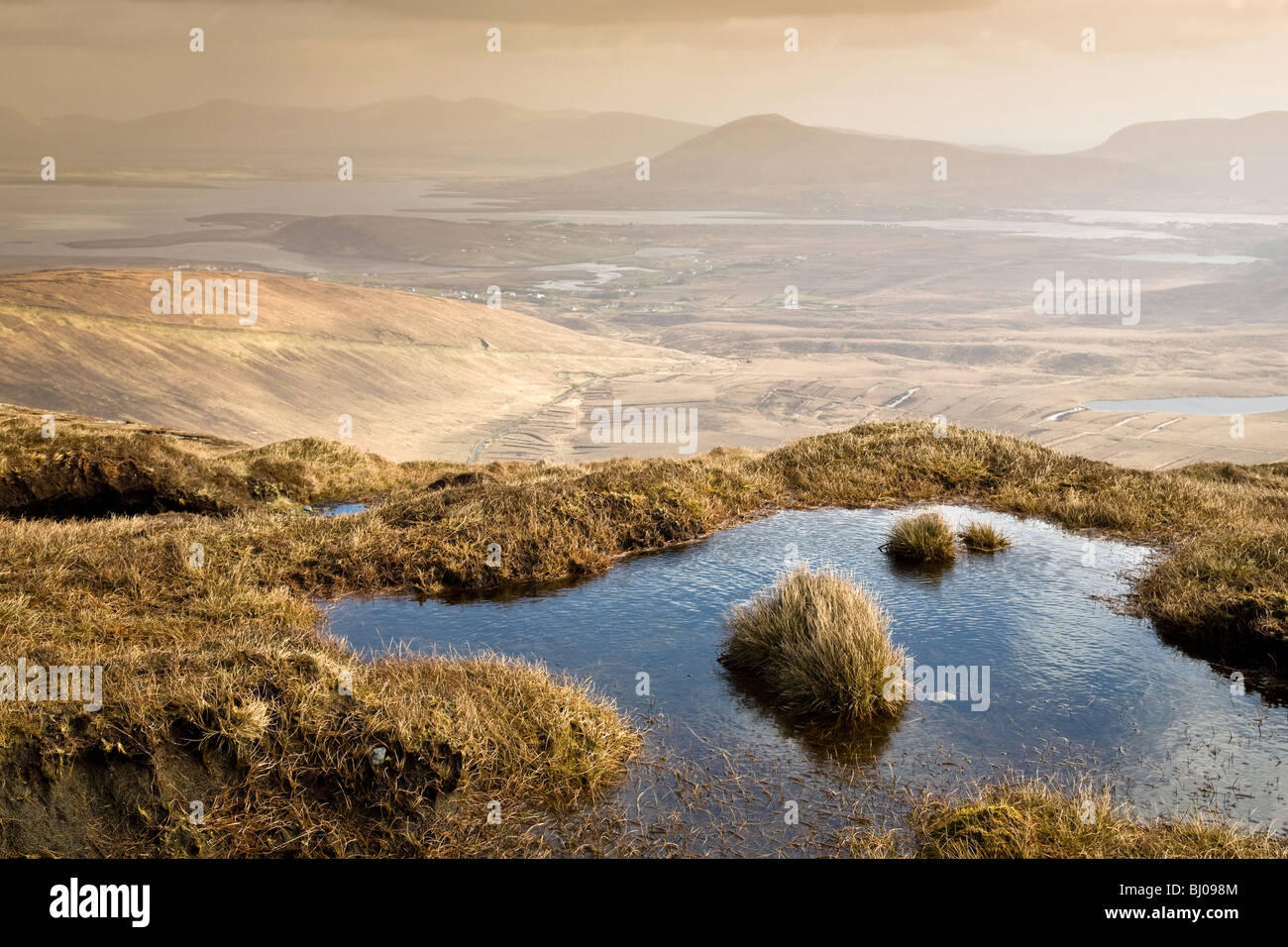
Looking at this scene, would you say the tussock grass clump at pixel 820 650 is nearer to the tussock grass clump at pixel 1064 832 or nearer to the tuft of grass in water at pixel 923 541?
the tussock grass clump at pixel 1064 832

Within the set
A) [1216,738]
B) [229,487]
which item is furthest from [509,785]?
[229,487]

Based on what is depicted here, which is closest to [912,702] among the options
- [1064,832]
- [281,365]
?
[1064,832]

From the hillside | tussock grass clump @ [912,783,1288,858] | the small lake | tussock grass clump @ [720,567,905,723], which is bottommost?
the small lake

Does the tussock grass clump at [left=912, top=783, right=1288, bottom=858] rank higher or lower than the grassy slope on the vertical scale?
lower

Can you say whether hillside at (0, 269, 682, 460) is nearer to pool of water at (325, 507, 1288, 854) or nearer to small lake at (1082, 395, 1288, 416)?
pool of water at (325, 507, 1288, 854)

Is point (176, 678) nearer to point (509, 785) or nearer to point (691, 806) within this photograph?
point (509, 785)

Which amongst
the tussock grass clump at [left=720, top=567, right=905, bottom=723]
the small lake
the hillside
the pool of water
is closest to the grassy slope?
the pool of water
